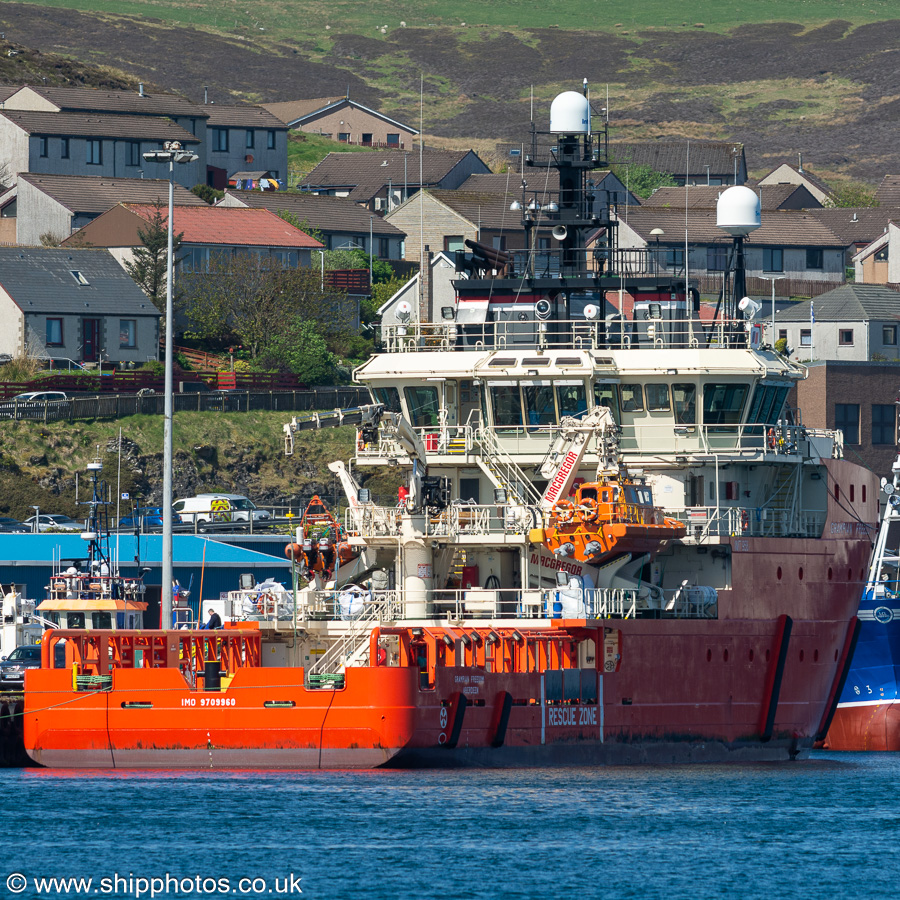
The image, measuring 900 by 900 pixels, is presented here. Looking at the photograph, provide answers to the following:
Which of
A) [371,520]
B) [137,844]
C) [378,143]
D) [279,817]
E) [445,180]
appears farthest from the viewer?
[378,143]

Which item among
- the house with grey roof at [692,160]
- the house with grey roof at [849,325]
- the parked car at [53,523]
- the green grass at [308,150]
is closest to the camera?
the parked car at [53,523]

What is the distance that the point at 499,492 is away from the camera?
48281 millimetres

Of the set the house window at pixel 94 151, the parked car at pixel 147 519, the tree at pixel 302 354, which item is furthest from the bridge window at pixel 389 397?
the house window at pixel 94 151

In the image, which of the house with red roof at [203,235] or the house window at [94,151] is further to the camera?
the house window at [94,151]

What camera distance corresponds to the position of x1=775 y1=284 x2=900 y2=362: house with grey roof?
107 m

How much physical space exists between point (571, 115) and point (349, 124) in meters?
134

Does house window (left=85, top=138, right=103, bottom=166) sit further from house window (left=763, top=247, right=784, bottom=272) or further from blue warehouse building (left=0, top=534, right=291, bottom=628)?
blue warehouse building (left=0, top=534, right=291, bottom=628)

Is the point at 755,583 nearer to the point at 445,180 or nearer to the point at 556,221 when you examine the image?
the point at 556,221

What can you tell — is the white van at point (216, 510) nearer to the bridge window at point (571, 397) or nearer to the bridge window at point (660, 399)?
the bridge window at point (571, 397)

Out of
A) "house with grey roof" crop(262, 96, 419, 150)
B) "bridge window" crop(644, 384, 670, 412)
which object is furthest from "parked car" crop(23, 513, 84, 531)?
"house with grey roof" crop(262, 96, 419, 150)

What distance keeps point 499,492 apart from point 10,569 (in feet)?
100.0

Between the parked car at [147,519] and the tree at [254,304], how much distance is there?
21.7m

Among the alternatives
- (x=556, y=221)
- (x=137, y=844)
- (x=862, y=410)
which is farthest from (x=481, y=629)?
(x=862, y=410)

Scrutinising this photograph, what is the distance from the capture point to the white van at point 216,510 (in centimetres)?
8619
